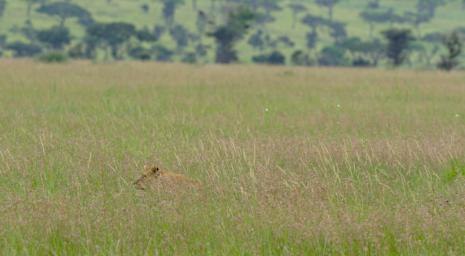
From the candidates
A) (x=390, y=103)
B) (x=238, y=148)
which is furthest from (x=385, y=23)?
(x=238, y=148)

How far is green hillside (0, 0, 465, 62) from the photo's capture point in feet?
265

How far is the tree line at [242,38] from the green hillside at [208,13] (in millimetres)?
475

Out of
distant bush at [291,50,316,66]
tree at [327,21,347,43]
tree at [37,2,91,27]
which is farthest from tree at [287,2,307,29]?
distant bush at [291,50,316,66]

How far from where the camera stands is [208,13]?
92062 mm

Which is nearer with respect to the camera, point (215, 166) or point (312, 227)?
point (312, 227)

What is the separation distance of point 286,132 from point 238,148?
2.27 metres

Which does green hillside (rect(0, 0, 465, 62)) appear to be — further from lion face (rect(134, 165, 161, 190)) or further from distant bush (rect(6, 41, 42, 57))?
lion face (rect(134, 165, 161, 190))

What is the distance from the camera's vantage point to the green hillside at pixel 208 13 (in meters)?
80.7

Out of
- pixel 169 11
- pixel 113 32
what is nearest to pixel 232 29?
pixel 113 32

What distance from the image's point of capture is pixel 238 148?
8.02m

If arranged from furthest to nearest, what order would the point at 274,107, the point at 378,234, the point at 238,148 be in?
the point at 274,107
the point at 238,148
the point at 378,234

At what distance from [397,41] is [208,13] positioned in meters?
42.9

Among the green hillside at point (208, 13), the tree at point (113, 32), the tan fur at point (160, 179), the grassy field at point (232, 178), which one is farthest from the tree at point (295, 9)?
the tan fur at point (160, 179)

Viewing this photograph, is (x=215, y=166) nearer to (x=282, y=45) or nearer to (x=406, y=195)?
(x=406, y=195)
